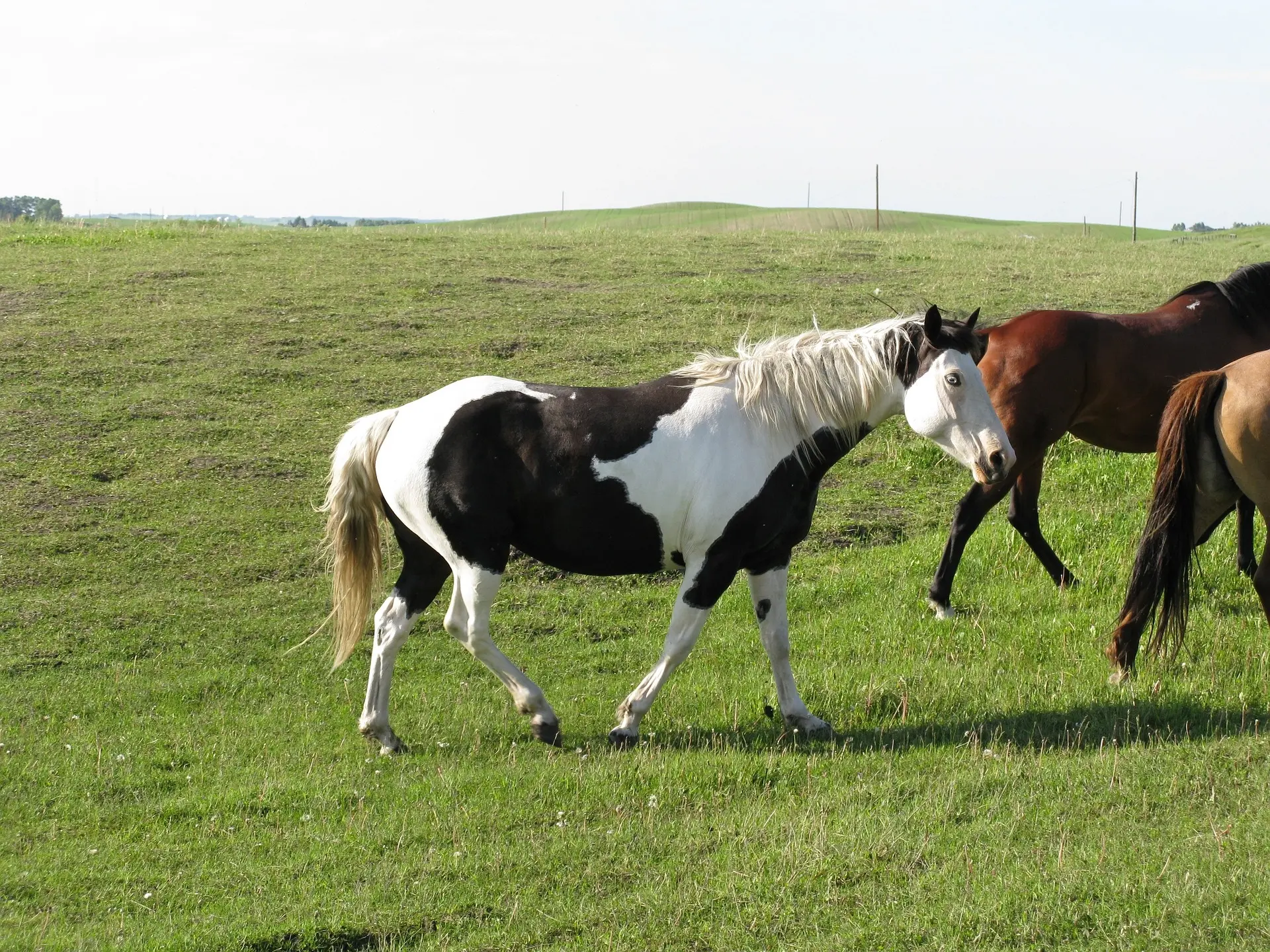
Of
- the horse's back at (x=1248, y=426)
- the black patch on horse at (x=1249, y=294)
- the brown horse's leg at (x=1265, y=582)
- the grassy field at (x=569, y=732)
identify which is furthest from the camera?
the black patch on horse at (x=1249, y=294)

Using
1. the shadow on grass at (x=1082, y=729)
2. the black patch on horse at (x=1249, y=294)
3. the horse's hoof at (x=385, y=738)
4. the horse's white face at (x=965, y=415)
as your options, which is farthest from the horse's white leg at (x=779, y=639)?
the black patch on horse at (x=1249, y=294)

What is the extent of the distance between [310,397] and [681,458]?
8.31 m

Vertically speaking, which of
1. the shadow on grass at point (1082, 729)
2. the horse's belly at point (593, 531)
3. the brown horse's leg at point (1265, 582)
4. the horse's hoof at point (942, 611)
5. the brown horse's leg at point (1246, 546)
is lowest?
the shadow on grass at point (1082, 729)

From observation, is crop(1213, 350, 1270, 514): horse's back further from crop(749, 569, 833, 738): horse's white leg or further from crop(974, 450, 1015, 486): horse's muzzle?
crop(749, 569, 833, 738): horse's white leg

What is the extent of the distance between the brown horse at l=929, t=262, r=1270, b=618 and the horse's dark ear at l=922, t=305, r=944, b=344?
2445 millimetres

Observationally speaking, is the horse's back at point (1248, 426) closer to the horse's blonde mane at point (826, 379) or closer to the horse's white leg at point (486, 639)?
the horse's blonde mane at point (826, 379)

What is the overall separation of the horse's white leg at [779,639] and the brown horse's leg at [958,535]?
222cm

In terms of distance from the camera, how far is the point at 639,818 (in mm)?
5051

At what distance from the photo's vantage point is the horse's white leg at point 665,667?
5914 mm

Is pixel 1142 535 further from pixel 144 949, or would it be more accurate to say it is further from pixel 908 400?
pixel 144 949

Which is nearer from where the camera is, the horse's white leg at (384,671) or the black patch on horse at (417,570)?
the horse's white leg at (384,671)

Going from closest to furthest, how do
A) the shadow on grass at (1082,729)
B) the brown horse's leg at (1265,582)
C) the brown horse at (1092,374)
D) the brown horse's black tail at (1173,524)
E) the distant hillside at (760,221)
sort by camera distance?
the shadow on grass at (1082,729) < the brown horse's leg at (1265,582) < the brown horse's black tail at (1173,524) < the brown horse at (1092,374) < the distant hillside at (760,221)

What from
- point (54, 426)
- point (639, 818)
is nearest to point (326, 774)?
point (639, 818)

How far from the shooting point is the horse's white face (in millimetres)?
5727
